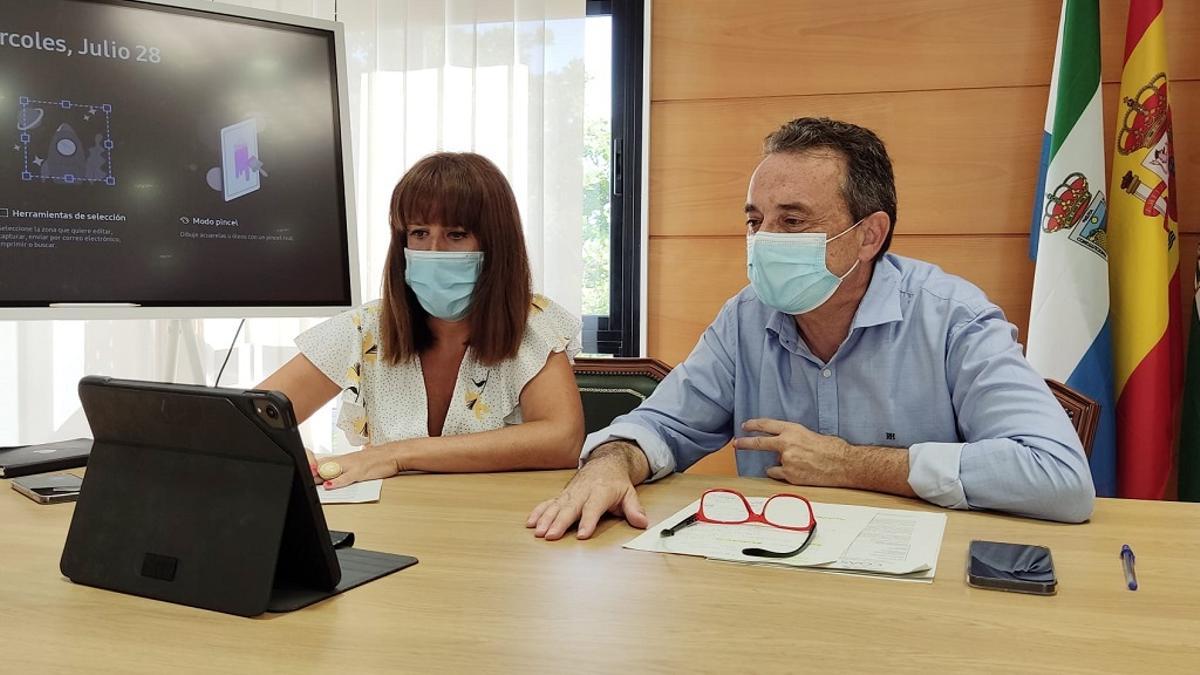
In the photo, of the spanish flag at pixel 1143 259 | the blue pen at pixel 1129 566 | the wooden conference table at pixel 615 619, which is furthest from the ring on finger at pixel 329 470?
the spanish flag at pixel 1143 259

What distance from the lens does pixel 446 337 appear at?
6.64ft

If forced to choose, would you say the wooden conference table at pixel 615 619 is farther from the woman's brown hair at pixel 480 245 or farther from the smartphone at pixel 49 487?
the woman's brown hair at pixel 480 245

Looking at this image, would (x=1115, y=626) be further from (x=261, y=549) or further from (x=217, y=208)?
(x=217, y=208)

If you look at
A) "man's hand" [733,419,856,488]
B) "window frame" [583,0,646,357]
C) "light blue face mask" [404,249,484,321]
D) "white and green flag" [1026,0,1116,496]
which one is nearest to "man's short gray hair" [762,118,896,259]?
"man's hand" [733,419,856,488]

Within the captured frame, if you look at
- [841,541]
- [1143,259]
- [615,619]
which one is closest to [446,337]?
[841,541]

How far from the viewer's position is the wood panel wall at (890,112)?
115 inches

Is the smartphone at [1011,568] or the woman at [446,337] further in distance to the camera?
the woman at [446,337]

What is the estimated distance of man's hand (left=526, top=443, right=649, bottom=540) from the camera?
121 centimetres

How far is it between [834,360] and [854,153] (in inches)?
15.0

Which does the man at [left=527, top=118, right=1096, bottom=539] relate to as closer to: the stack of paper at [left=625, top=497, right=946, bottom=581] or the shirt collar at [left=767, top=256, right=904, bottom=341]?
the shirt collar at [left=767, top=256, right=904, bottom=341]

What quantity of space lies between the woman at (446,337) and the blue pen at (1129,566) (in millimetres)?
952

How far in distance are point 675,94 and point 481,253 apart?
1.51m

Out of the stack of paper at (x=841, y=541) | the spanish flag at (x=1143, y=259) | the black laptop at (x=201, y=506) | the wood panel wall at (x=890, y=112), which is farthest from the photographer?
the wood panel wall at (x=890, y=112)

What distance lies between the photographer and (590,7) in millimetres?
3324
